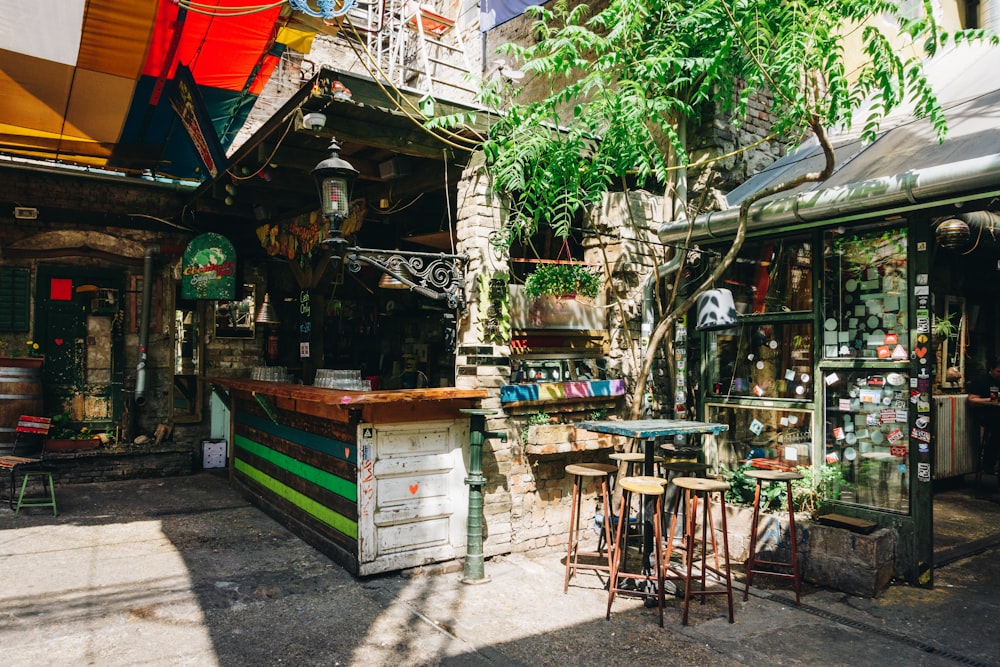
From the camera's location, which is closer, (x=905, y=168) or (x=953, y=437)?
(x=905, y=168)

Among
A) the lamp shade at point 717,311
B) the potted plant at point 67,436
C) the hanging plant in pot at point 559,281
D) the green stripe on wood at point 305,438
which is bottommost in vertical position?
the potted plant at point 67,436

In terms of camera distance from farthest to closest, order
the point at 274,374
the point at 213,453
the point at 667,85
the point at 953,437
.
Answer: the point at 213,453, the point at 953,437, the point at 274,374, the point at 667,85

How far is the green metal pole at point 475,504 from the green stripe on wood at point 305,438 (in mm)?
963

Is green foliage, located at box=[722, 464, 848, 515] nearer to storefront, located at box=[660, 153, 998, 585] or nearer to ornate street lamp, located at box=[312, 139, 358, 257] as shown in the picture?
storefront, located at box=[660, 153, 998, 585]

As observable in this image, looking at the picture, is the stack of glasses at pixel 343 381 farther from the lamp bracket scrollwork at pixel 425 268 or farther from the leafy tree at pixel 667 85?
the leafy tree at pixel 667 85

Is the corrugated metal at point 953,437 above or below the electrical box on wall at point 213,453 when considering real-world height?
above

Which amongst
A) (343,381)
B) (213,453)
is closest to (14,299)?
(213,453)

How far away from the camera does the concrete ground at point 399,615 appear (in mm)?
4062

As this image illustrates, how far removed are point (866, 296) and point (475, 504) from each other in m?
3.75

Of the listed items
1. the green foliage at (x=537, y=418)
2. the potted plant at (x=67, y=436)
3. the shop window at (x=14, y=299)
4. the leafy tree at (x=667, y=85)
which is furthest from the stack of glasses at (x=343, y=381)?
the shop window at (x=14, y=299)

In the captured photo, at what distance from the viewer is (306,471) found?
21.0 ft

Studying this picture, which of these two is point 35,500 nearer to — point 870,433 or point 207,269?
point 207,269

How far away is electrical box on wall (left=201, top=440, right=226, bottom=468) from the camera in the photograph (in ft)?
31.7

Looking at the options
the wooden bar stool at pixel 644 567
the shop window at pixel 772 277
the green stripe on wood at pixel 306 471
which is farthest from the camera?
the shop window at pixel 772 277
